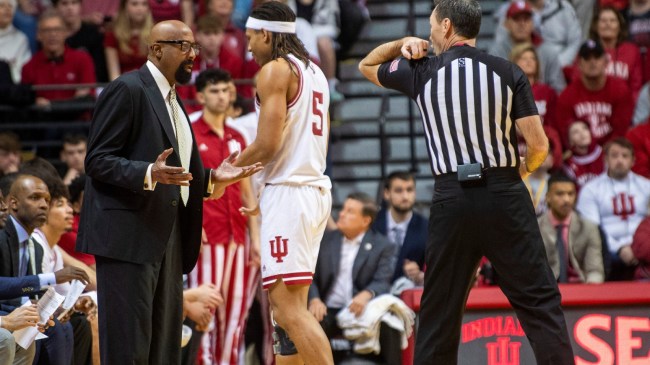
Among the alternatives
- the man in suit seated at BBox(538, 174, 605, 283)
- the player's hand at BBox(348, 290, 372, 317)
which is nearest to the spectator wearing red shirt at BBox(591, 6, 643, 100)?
the man in suit seated at BBox(538, 174, 605, 283)

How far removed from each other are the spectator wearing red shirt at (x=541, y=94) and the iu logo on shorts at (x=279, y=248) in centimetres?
523

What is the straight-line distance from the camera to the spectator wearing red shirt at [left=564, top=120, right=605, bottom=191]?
1157 centimetres

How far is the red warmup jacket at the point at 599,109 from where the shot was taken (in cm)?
1200

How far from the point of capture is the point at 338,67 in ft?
43.2

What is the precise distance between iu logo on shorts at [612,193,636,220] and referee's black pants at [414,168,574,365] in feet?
17.5

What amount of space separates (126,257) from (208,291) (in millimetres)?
2981

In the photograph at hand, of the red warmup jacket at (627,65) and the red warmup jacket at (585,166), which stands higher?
the red warmup jacket at (627,65)

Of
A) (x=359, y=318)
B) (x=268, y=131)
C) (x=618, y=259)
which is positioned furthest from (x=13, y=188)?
(x=618, y=259)

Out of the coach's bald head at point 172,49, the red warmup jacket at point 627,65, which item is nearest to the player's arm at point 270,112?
the coach's bald head at point 172,49

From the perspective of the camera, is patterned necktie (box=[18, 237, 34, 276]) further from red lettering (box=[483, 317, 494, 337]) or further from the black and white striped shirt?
red lettering (box=[483, 317, 494, 337])

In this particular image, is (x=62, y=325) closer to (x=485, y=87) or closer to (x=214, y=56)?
(x=485, y=87)

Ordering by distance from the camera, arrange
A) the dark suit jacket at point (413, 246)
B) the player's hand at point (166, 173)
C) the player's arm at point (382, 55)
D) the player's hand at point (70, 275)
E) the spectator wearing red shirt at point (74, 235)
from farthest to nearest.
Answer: the dark suit jacket at point (413, 246)
the spectator wearing red shirt at point (74, 235)
the player's hand at point (70, 275)
the player's arm at point (382, 55)
the player's hand at point (166, 173)

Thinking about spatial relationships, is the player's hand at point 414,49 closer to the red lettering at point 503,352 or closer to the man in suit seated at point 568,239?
the red lettering at point 503,352

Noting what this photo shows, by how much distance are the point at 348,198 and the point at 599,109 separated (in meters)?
3.51
